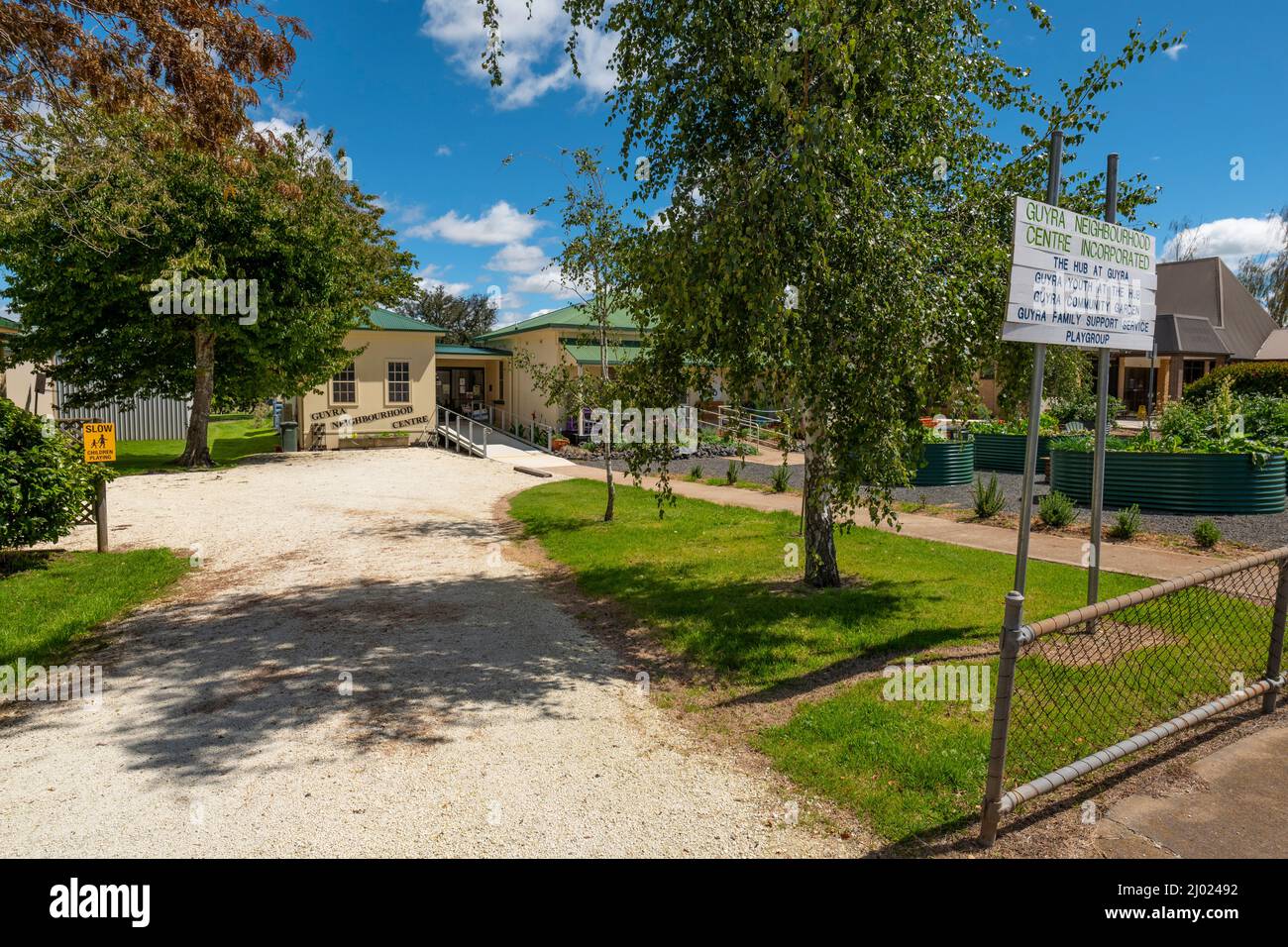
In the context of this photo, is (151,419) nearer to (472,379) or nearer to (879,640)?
(472,379)

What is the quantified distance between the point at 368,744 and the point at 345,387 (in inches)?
931

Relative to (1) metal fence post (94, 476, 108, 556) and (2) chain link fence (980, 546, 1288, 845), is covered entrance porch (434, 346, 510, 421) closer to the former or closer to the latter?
(1) metal fence post (94, 476, 108, 556)

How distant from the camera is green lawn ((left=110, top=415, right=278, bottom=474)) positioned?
21.1 m

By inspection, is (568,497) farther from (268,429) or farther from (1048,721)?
(268,429)

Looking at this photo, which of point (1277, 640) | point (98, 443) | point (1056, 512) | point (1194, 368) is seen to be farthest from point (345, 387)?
point (1194, 368)

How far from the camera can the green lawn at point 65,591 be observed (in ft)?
22.5

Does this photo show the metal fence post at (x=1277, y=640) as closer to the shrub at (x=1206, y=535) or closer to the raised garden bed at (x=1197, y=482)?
the shrub at (x=1206, y=535)

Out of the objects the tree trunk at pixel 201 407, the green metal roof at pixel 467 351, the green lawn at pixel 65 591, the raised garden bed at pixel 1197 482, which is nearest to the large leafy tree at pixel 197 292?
the tree trunk at pixel 201 407

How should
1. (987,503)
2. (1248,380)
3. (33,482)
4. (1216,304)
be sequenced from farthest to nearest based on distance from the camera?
(1216,304), (1248,380), (987,503), (33,482)

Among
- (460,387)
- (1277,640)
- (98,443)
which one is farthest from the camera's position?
(460,387)

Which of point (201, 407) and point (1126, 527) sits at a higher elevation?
point (201, 407)

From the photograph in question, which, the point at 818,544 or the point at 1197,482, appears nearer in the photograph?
the point at 818,544

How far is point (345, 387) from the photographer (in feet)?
86.7

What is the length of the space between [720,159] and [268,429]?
113 ft
